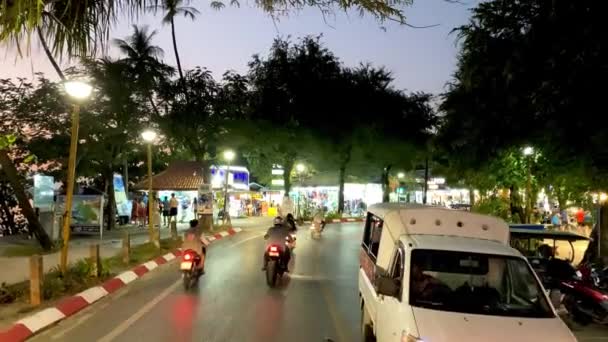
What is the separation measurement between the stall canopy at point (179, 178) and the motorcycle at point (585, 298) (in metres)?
32.8

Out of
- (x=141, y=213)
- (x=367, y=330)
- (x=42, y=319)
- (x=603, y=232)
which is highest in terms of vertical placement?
(x=603, y=232)

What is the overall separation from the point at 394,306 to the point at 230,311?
514 cm

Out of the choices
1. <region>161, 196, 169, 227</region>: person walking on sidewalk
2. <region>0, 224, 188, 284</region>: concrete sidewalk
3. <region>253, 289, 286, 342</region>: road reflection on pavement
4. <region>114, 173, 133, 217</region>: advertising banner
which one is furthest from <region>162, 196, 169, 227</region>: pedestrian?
<region>253, 289, 286, 342</region>: road reflection on pavement

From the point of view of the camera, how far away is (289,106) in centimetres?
4369

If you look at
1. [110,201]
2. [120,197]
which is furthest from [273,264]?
[120,197]

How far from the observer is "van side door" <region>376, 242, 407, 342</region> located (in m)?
5.71

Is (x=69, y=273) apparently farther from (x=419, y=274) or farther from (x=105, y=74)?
(x=105, y=74)

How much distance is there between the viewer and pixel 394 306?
604 centimetres

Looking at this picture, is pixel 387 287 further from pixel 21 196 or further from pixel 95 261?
pixel 21 196

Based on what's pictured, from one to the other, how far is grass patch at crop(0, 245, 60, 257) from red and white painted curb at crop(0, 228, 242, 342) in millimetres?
4954

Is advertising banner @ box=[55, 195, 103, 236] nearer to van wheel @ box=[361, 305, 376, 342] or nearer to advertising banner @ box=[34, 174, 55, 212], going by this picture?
advertising banner @ box=[34, 174, 55, 212]

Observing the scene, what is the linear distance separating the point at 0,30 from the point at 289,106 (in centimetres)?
3976

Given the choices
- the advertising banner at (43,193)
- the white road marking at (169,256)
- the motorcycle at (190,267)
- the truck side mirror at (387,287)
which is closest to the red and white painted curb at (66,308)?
the motorcycle at (190,267)

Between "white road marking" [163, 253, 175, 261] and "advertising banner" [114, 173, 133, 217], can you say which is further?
"advertising banner" [114, 173, 133, 217]
